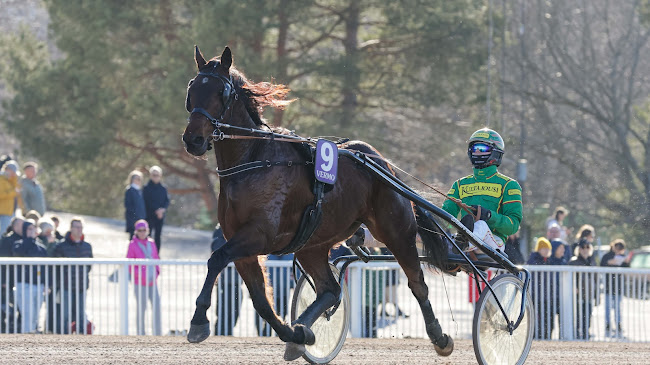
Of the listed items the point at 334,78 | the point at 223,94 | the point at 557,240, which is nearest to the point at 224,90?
the point at 223,94

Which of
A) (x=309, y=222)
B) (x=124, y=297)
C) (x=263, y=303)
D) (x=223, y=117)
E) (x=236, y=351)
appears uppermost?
(x=223, y=117)

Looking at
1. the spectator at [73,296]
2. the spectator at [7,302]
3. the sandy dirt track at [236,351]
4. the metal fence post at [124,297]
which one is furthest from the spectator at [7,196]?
the sandy dirt track at [236,351]

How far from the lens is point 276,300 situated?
11133mm

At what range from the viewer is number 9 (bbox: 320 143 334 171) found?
6.96 metres

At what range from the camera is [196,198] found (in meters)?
42.5

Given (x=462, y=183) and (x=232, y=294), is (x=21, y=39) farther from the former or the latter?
(x=462, y=183)

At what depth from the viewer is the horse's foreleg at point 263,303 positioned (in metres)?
6.80

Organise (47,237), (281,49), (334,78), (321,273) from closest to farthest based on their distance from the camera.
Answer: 1. (321,273)
2. (47,237)
3. (334,78)
4. (281,49)

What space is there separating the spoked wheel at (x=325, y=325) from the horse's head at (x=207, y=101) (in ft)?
6.05

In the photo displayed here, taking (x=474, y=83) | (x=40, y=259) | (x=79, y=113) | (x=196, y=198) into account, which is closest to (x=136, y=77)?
(x=79, y=113)

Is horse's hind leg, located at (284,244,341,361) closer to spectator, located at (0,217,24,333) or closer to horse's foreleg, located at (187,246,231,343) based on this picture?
horse's foreleg, located at (187,246,231,343)

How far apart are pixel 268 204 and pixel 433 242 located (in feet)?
5.35

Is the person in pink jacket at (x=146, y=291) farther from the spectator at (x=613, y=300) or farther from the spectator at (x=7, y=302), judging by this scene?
the spectator at (x=613, y=300)

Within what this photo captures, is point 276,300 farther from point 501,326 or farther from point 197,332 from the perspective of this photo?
point 197,332
